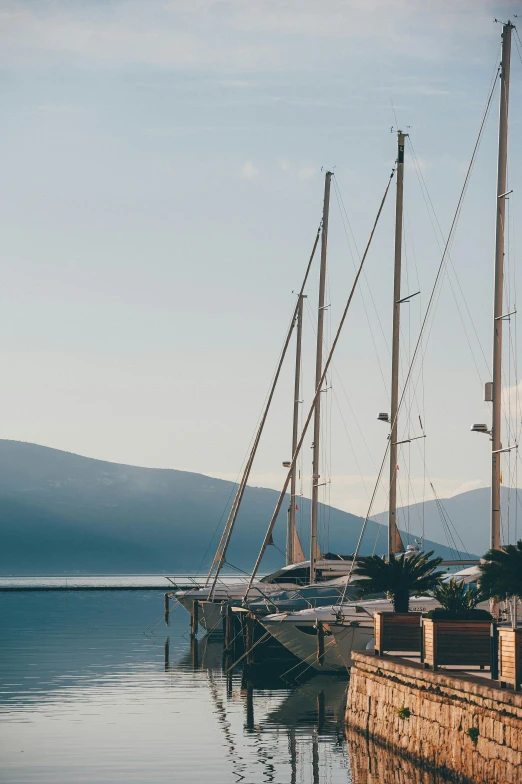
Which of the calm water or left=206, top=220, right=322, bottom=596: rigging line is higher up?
left=206, top=220, right=322, bottom=596: rigging line

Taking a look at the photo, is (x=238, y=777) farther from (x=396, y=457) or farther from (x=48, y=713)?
(x=396, y=457)

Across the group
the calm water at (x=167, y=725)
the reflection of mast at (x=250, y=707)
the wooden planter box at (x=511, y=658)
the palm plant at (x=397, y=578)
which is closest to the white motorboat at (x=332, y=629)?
the calm water at (x=167, y=725)

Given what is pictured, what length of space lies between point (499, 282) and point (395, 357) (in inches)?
453

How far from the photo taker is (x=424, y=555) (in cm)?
4428

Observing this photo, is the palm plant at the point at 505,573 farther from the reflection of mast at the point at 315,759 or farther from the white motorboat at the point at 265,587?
the white motorboat at the point at 265,587

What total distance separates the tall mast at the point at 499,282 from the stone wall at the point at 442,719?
495cm

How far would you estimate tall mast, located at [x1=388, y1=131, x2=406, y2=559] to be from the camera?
1827 inches

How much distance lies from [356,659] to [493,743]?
36.3 feet

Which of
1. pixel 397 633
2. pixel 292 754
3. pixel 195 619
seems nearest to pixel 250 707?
pixel 397 633

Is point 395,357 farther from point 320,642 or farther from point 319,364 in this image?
point 319,364

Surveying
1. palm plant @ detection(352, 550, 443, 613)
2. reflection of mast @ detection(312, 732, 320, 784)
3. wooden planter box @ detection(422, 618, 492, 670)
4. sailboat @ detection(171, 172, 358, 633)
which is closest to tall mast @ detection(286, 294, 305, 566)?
sailboat @ detection(171, 172, 358, 633)

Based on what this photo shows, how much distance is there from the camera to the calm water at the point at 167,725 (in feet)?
96.0

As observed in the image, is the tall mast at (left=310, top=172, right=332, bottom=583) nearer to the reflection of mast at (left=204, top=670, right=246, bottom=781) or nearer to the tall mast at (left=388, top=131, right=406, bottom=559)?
the tall mast at (left=388, top=131, right=406, bottom=559)

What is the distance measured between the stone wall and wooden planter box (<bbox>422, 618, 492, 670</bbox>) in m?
0.54
